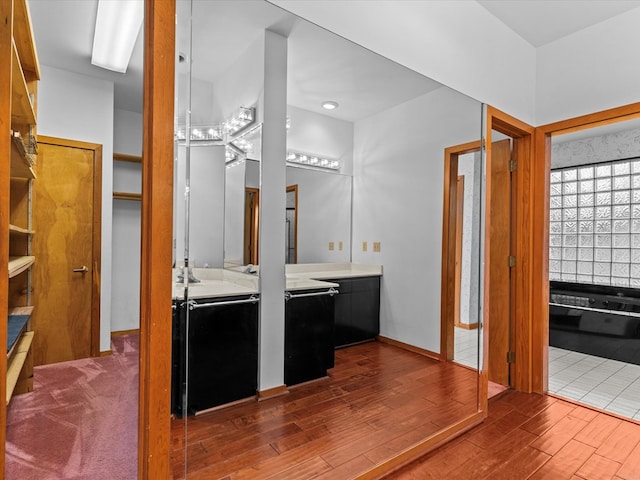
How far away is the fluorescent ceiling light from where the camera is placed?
1.50m

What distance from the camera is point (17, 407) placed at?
172 centimetres

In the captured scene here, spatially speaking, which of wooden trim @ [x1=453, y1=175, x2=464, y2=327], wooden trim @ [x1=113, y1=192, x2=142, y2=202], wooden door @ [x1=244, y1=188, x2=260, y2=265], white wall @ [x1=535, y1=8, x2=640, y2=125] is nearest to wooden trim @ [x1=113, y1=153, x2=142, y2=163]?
wooden trim @ [x1=113, y1=192, x2=142, y2=202]

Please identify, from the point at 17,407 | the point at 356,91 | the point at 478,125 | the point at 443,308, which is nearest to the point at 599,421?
the point at 443,308

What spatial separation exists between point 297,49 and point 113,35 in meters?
0.82

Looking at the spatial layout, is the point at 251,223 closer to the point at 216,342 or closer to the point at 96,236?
the point at 216,342

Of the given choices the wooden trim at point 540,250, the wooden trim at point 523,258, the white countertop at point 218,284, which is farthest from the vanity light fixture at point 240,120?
the wooden trim at point 540,250

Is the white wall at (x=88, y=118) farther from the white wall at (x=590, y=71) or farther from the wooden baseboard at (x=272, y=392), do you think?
the white wall at (x=590, y=71)

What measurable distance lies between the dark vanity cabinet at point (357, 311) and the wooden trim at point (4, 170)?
136cm

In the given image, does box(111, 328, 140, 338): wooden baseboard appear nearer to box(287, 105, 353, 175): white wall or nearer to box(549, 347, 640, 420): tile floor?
box(287, 105, 353, 175): white wall

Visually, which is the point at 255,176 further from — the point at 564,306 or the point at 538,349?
the point at 564,306

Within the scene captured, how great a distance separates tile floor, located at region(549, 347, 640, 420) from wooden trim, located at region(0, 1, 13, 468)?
3446mm

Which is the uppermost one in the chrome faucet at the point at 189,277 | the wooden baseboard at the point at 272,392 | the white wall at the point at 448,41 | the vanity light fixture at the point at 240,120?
the white wall at the point at 448,41

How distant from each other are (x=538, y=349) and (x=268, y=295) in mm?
2343

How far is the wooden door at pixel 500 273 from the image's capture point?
286 cm
